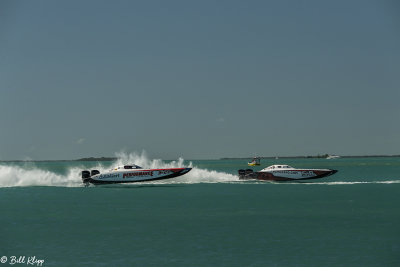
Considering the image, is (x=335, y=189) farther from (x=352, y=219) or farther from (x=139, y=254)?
(x=139, y=254)

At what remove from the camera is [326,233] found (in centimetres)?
2283

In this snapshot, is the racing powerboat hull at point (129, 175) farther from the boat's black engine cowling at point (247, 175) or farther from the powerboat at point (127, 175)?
the boat's black engine cowling at point (247, 175)

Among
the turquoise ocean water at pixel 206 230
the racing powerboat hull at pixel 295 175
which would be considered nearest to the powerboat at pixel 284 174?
the racing powerboat hull at pixel 295 175

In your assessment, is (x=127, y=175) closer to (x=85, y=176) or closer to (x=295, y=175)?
(x=85, y=176)

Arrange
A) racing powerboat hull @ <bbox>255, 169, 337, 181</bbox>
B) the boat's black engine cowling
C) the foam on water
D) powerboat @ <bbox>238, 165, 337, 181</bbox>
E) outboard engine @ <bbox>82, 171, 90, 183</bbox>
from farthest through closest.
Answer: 1. the foam on water
2. the boat's black engine cowling
3. powerboat @ <bbox>238, 165, 337, 181</bbox>
4. racing powerboat hull @ <bbox>255, 169, 337, 181</bbox>
5. outboard engine @ <bbox>82, 171, 90, 183</bbox>

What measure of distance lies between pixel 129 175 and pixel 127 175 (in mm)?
215

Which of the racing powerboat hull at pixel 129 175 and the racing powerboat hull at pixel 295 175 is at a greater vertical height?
the racing powerboat hull at pixel 129 175

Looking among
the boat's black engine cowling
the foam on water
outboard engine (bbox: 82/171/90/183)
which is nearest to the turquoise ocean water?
outboard engine (bbox: 82/171/90/183)

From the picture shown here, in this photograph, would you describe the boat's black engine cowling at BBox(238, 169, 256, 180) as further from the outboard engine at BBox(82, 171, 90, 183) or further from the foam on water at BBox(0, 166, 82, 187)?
the foam on water at BBox(0, 166, 82, 187)

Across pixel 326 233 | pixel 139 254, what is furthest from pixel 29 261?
pixel 326 233

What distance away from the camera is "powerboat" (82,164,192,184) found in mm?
48094

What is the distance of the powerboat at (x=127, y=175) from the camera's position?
48094 mm

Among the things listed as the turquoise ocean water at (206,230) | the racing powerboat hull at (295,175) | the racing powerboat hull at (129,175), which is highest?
the racing powerboat hull at (129,175)

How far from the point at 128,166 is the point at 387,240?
32.7 metres
